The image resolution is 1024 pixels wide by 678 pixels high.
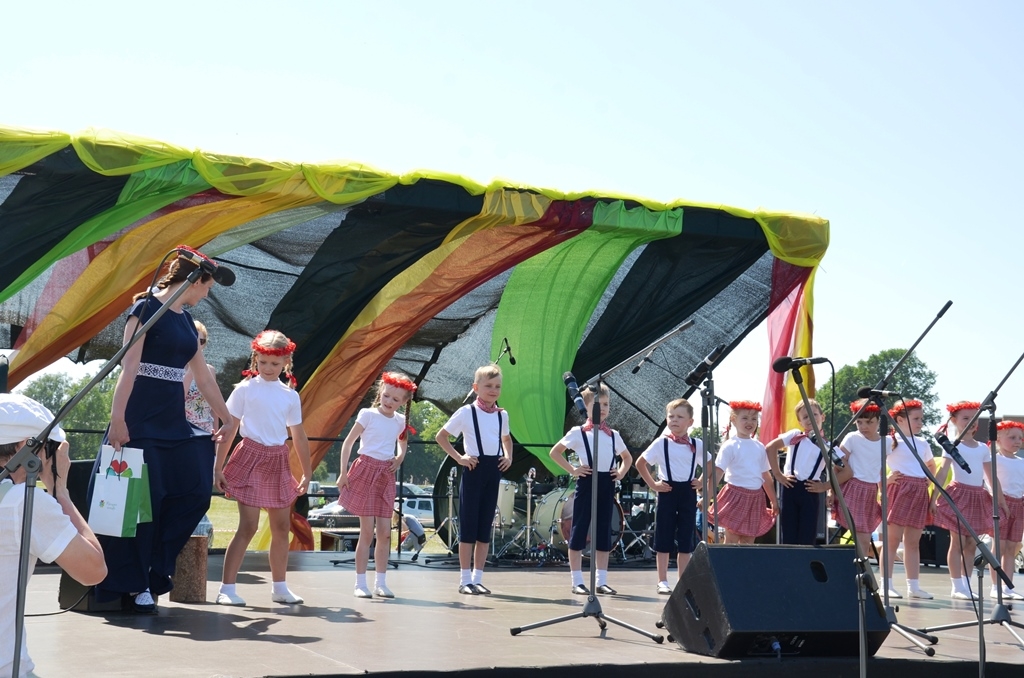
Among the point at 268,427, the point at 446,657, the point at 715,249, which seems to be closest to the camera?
the point at 446,657

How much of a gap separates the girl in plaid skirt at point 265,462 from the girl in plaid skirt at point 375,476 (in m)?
0.68

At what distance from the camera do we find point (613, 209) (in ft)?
34.0

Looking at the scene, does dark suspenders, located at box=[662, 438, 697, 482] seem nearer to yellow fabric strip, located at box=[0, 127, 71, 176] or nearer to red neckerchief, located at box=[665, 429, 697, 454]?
red neckerchief, located at box=[665, 429, 697, 454]

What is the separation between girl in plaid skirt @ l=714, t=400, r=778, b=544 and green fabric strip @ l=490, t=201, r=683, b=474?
3.20 metres

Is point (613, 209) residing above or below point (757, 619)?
above

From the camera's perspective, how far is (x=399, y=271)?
10.1m

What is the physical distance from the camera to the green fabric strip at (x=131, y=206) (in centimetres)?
847

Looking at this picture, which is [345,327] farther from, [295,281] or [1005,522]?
[1005,522]

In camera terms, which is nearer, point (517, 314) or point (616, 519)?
point (616, 519)

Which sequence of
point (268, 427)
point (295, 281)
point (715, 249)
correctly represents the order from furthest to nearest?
point (715, 249), point (295, 281), point (268, 427)

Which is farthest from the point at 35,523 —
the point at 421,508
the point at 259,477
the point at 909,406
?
the point at 421,508

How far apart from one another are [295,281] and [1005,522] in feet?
20.6

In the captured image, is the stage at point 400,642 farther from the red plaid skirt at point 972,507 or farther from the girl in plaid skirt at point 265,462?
the red plaid skirt at point 972,507

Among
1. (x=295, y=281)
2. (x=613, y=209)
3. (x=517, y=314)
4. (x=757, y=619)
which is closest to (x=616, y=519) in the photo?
(x=517, y=314)
